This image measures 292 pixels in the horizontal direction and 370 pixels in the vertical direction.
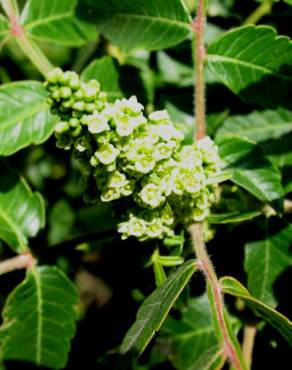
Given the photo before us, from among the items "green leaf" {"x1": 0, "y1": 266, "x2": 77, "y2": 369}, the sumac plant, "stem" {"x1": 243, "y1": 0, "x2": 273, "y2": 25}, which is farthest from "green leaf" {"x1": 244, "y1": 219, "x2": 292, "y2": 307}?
"stem" {"x1": 243, "y1": 0, "x2": 273, "y2": 25}

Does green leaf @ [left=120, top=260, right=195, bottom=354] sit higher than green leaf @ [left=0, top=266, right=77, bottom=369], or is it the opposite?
green leaf @ [left=0, top=266, right=77, bottom=369]

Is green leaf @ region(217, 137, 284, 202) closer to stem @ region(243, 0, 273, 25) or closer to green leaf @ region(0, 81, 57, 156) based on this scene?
green leaf @ region(0, 81, 57, 156)

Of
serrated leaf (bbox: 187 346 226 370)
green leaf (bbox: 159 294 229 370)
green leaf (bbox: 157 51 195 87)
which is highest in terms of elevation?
green leaf (bbox: 157 51 195 87)

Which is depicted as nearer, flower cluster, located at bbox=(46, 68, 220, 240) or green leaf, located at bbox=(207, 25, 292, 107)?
flower cluster, located at bbox=(46, 68, 220, 240)

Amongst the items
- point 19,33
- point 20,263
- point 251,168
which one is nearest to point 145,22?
point 19,33

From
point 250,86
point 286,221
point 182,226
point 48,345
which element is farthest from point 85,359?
point 250,86

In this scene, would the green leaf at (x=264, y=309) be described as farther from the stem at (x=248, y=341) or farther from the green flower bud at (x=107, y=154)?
the stem at (x=248, y=341)

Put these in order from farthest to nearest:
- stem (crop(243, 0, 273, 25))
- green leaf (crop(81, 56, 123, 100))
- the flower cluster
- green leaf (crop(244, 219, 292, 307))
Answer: stem (crop(243, 0, 273, 25)) → green leaf (crop(81, 56, 123, 100)) → green leaf (crop(244, 219, 292, 307)) → the flower cluster

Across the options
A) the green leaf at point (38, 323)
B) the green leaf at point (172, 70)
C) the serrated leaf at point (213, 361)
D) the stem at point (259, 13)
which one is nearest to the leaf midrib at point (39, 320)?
the green leaf at point (38, 323)
